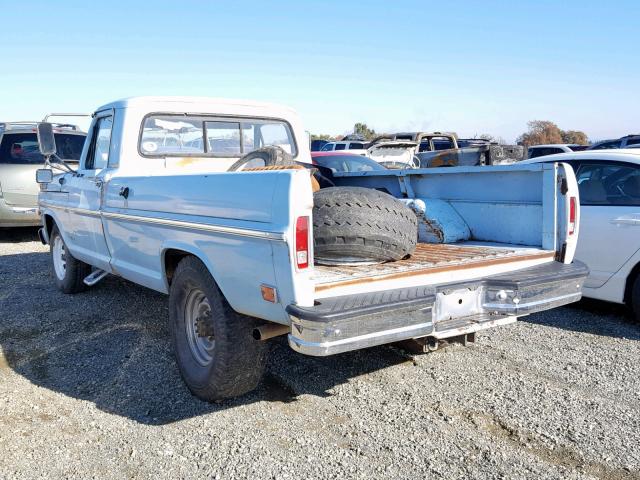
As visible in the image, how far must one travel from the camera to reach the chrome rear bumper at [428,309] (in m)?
2.80

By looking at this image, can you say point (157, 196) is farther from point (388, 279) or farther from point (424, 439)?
point (424, 439)

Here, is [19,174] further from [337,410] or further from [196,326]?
[337,410]

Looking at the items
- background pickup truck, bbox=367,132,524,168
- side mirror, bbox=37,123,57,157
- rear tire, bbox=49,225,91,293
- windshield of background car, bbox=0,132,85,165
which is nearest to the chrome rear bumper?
side mirror, bbox=37,123,57,157

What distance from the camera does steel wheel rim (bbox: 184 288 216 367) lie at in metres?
3.75

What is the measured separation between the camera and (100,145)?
17.6ft

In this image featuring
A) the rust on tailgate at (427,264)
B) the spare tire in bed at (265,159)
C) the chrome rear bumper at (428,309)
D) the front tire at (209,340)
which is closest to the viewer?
the chrome rear bumper at (428,309)

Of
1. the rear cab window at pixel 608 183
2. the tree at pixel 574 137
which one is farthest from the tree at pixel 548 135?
the rear cab window at pixel 608 183

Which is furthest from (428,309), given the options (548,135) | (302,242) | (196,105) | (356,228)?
(548,135)

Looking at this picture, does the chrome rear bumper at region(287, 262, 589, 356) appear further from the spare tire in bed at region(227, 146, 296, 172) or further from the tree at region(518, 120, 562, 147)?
the tree at region(518, 120, 562, 147)

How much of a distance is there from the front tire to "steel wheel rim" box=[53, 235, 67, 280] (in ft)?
10.3

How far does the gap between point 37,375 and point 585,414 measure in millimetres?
3643

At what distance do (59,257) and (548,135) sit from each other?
3656cm

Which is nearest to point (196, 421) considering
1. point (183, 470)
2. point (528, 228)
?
point (183, 470)

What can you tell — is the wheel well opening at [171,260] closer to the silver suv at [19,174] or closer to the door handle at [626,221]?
the door handle at [626,221]
